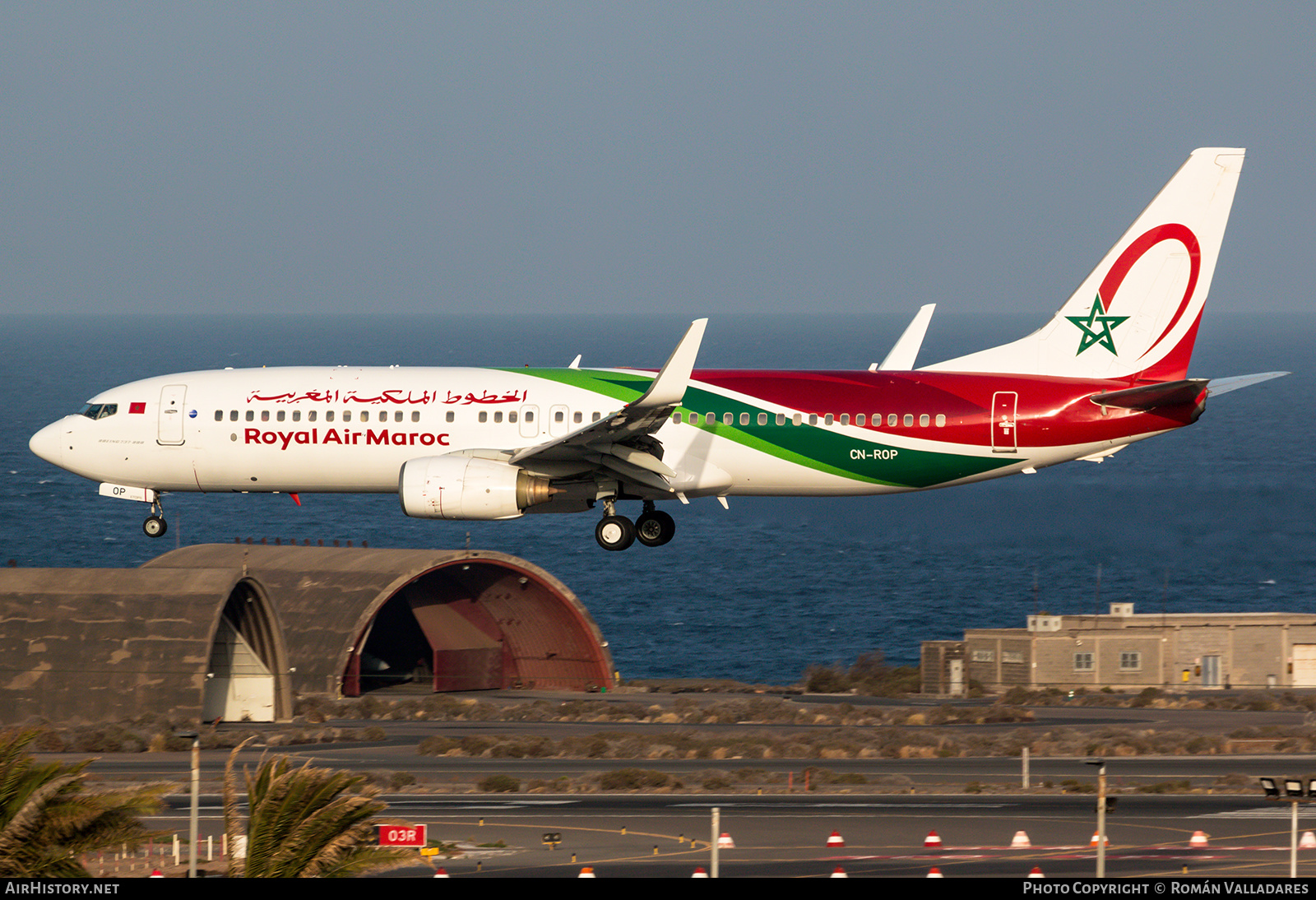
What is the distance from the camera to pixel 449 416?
143ft

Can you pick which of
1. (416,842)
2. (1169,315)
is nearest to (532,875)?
(416,842)

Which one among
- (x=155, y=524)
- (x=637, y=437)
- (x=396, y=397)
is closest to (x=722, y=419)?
(x=637, y=437)

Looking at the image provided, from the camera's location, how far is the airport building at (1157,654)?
81375 mm

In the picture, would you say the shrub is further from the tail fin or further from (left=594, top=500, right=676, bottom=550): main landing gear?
the tail fin

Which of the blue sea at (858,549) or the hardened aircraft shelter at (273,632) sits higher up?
the blue sea at (858,549)

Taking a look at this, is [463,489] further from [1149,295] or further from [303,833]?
[1149,295]

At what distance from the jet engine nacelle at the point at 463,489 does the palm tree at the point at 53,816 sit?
640 inches

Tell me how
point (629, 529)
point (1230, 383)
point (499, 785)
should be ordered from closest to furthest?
point (1230, 383), point (629, 529), point (499, 785)

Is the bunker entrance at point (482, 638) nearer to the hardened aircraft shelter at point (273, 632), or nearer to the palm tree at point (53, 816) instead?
the hardened aircraft shelter at point (273, 632)

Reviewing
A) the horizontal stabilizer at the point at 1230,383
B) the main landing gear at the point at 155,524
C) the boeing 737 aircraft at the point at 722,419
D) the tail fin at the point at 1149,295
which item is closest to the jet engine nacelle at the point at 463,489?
the boeing 737 aircraft at the point at 722,419

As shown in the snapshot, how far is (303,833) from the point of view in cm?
2677

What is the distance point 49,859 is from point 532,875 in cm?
1124

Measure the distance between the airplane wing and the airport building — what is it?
44.6m

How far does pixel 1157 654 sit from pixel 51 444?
54.7 meters
